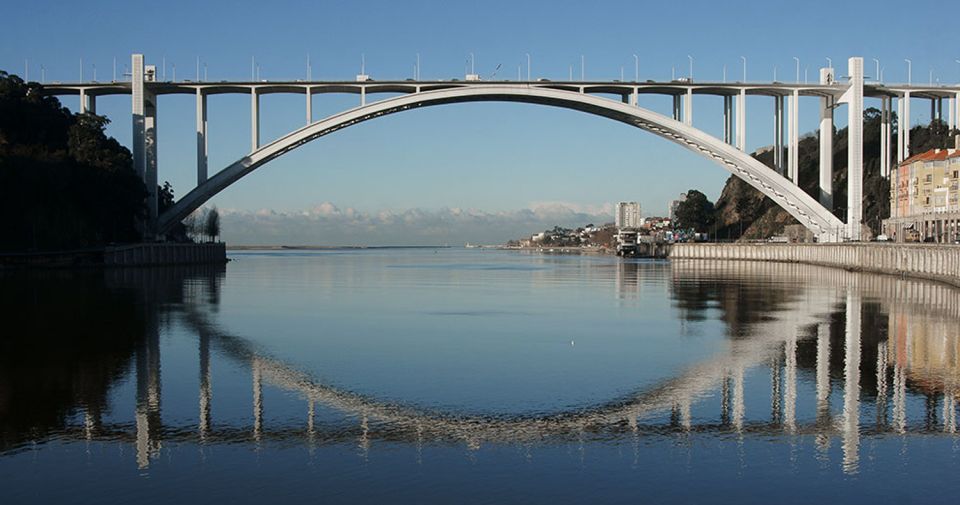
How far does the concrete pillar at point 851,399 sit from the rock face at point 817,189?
6877cm

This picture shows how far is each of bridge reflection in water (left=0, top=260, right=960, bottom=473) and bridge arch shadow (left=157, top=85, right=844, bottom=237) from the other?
136 ft

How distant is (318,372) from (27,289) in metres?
28.3

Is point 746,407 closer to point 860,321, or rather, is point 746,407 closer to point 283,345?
point 283,345

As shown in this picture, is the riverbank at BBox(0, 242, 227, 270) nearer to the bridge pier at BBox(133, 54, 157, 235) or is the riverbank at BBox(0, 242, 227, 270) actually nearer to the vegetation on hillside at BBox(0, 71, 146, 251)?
the vegetation on hillside at BBox(0, 71, 146, 251)

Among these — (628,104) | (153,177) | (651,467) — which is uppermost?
(628,104)

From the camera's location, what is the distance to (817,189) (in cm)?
12381

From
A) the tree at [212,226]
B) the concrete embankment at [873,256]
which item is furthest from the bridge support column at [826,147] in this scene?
the tree at [212,226]

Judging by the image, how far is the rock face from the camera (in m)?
100

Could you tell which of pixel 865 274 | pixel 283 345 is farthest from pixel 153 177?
pixel 283 345

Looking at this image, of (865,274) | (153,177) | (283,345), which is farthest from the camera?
(153,177)

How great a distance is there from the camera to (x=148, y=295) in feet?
126

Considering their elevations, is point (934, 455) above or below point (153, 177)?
below

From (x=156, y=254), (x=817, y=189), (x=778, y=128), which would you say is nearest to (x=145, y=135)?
(x=156, y=254)

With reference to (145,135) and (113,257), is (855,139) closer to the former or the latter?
(145,135)
